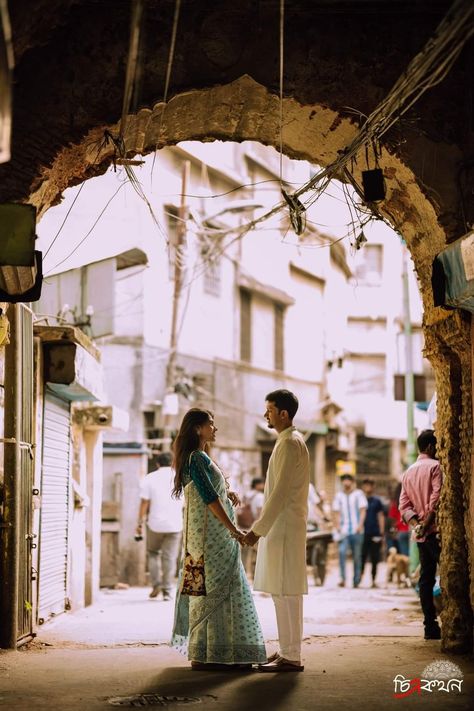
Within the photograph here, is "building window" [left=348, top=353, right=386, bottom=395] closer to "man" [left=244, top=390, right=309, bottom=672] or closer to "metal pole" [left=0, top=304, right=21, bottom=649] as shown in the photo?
"metal pole" [left=0, top=304, right=21, bottom=649]

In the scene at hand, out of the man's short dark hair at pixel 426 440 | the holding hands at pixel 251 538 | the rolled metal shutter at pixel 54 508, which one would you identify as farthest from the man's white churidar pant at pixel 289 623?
the rolled metal shutter at pixel 54 508

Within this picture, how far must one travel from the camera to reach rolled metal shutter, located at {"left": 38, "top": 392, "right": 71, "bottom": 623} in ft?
36.5

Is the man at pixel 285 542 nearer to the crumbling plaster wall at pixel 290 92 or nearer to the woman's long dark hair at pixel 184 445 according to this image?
the woman's long dark hair at pixel 184 445

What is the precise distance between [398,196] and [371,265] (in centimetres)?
3454

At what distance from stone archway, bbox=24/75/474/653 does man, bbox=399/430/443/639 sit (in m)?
0.50

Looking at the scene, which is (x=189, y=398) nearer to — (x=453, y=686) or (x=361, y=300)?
(x=453, y=686)

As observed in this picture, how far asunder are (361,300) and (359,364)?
277 cm

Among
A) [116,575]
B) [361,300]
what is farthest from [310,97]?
[361,300]

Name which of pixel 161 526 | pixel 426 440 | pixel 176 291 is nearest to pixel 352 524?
pixel 161 526

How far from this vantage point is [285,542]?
7.71m

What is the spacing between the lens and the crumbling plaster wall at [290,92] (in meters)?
8.47

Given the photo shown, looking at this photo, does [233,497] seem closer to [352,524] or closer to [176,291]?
[352,524]

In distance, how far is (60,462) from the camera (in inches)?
481

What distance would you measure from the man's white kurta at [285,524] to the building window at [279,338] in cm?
2292
